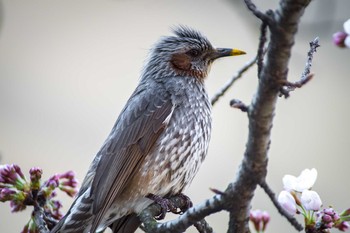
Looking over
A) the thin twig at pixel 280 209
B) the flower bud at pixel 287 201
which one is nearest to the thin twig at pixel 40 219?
the flower bud at pixel 287 201

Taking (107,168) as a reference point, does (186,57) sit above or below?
above

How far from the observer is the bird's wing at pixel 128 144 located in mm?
4215

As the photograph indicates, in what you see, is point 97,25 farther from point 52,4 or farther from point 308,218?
point 308,218

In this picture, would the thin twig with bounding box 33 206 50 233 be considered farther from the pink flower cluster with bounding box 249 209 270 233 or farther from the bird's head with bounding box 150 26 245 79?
the bird's head with bounding box 150 26 245 79

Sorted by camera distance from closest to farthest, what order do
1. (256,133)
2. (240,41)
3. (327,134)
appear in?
(256,133) < (327,134) < (240,41)

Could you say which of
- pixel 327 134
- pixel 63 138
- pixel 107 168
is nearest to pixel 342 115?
pixel 327 134

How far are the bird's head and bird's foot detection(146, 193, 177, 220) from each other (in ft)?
3.58

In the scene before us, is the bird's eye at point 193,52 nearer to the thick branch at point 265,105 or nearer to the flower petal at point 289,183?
the flower petal at point 289,183

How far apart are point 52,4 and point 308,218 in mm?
5561

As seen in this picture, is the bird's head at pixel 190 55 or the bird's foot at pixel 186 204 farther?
the bird's head at pixel 190 55

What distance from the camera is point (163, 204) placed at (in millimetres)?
4316

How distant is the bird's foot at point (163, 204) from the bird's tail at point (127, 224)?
155 mm

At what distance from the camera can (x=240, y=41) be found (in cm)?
737

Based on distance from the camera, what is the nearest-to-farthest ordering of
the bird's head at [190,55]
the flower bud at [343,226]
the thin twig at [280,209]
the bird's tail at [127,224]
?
1. the thin twig at [280,209]
2. the flower bud at [343,226]
3. the bird's tail at [127,224]
4. the bird's head at [190,55]
